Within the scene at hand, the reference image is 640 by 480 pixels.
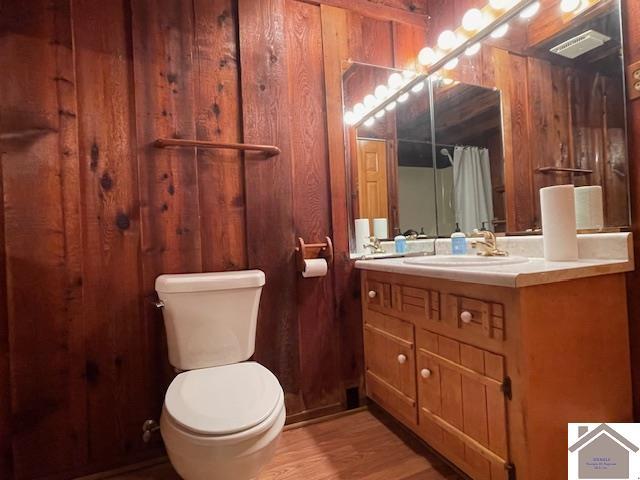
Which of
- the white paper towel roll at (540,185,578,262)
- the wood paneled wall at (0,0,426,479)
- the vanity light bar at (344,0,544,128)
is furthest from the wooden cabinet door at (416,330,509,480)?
the vanity light bar at (344,0,544,128)

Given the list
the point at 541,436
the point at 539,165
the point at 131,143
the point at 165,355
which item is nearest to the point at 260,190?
the point at 131,143

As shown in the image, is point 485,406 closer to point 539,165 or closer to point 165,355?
point 539,165

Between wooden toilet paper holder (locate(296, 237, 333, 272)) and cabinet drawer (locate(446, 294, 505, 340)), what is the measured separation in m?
0.68

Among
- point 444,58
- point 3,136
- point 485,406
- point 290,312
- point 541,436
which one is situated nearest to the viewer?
point 541,436

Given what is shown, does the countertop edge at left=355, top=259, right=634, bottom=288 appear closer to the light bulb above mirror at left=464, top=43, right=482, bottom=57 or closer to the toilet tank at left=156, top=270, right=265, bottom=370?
the toilet tank at left=156, top=270, right=265, bottom=370

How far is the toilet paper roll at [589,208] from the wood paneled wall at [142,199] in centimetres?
103

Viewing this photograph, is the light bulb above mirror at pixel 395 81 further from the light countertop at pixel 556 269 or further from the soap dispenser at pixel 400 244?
the light countertop at pixel 556 269

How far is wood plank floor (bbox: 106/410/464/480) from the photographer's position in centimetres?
134

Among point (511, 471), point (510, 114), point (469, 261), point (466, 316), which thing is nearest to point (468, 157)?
point (510, 114)

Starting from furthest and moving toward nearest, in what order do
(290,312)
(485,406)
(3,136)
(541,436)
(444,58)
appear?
(444,58)
(290,312)
(3,136)
(485,406)
(541,436)

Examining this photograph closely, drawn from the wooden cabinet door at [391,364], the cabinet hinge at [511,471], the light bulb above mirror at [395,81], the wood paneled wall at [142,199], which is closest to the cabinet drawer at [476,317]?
the wooden cabinet door at [391,364]

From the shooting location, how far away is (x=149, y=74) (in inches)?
58.7

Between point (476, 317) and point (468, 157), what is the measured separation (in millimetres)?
1006

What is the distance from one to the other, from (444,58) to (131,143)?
166 centimetres
